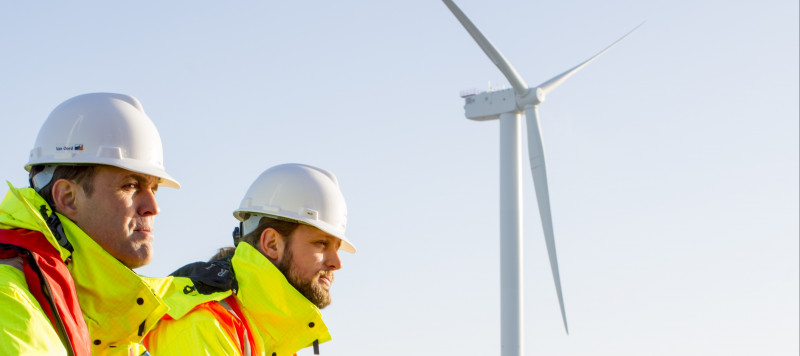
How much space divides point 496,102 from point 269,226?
1626 inches

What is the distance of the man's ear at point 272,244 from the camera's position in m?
9.80

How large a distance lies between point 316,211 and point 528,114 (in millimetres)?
37760

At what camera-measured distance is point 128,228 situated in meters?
6.53

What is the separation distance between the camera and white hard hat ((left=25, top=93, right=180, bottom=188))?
22.1 feet

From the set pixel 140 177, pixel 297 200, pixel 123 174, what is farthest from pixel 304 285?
pixel 123 174

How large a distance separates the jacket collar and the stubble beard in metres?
0.07

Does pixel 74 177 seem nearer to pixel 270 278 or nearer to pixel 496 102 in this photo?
pixel 270 278

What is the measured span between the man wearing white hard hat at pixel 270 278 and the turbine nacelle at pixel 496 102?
38111 millimetres

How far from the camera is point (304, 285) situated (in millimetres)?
9609

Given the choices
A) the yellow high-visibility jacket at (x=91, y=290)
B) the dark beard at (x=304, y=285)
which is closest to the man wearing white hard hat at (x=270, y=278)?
the dark beard at (x=304, y=285)

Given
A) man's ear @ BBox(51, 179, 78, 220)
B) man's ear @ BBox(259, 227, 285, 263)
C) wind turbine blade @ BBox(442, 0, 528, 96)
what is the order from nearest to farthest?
man's ear @ BBox(51, 179, 78, 220) < man's ear @ BBox(259, 227, 285, 263) < wind turbine blade @ BBox(442, 0, 528, 96)

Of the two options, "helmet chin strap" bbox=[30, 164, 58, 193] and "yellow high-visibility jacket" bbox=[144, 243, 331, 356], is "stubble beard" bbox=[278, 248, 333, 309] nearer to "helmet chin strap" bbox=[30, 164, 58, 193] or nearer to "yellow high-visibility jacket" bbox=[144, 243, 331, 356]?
"yellow high-visibility jacket" bbox=[144, 243, 331, 356]

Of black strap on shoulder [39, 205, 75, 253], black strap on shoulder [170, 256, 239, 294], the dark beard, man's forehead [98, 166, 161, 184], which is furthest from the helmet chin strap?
the dark beard

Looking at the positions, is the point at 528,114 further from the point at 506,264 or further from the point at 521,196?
the point at 506,264
